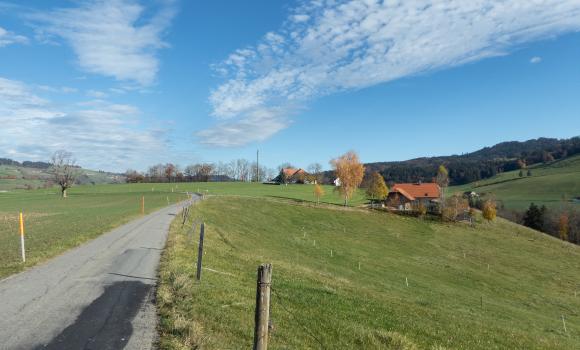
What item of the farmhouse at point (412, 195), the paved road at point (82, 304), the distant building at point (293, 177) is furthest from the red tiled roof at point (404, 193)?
the paved road at point (82, 304)

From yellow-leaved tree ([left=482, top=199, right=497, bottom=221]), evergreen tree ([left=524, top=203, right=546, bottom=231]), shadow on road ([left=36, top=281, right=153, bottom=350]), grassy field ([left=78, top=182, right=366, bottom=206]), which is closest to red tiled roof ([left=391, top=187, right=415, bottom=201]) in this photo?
grassy field ([left=78, top=182, right=366, bottom=206])

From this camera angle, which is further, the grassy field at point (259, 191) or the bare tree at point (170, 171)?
the bare tree at point (170, 171)

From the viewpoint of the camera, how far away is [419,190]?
120438 mm

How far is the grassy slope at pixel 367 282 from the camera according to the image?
9.98 metres

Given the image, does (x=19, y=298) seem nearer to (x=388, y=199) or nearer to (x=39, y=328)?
(x=39, y=328)

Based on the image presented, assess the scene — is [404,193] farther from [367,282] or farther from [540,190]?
[540,190]

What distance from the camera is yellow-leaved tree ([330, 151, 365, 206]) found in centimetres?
9175

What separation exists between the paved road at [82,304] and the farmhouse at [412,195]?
9206 centimetres

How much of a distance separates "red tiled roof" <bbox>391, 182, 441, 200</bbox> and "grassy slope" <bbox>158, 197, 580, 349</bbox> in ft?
97.9

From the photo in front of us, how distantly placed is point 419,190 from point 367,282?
97.5 metres

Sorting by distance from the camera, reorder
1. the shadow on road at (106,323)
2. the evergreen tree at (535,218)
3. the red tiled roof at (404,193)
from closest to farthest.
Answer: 1. the shadow on road at (106,323)
2. the red tiled roof at (404,193)
3. the evergreen tree at (535,218)

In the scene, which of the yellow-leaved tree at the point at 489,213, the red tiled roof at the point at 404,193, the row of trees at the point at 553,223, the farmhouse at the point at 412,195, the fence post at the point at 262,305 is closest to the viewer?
the fence post at the point at 262,305

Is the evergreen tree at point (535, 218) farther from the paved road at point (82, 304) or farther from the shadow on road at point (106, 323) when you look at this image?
the shadow on road at point (106, 323)

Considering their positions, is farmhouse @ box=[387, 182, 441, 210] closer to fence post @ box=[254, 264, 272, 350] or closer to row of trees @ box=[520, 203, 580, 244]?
row of trees @ box=[520, 203, 580, 244]
